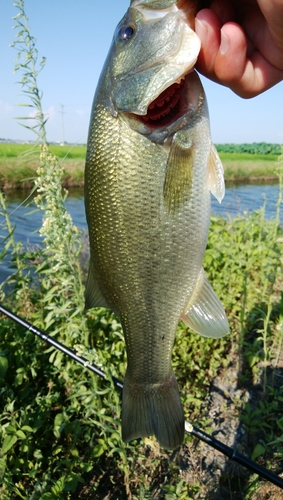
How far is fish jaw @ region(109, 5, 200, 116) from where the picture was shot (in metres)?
1.55

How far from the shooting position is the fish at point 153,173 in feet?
A: 5.29

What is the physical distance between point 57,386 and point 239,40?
3048 mm

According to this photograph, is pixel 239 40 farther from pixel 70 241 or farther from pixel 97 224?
pixel 70 241

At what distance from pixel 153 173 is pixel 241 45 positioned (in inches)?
Answer: 25.4

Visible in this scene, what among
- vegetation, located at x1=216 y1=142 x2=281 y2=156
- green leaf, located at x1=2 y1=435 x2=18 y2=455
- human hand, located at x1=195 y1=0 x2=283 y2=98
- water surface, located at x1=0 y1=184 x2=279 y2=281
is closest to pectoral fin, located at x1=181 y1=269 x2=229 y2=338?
human hand, located at x1=195 y1=0 x2=283 y2=98

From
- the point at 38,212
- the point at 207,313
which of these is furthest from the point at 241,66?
the point at 38,212

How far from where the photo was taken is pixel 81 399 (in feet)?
10.7

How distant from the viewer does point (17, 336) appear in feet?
11.3

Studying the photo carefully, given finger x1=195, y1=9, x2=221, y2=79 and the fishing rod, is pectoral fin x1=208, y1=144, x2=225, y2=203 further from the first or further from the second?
the fishing rod

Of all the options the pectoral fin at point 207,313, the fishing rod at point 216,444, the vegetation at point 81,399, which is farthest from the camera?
the vegetation at point 81,399

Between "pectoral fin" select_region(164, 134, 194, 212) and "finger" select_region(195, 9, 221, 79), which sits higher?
"finger" select_region(195, 9, 221, 79)

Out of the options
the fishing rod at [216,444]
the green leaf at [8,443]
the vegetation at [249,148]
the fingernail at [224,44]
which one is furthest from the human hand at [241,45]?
the vegetation at [249,148]

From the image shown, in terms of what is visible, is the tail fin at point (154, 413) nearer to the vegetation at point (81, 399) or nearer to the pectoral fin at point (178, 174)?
the vegetation at point (81, 399)

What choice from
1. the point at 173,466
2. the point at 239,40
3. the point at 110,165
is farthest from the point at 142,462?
the point at 239,40
